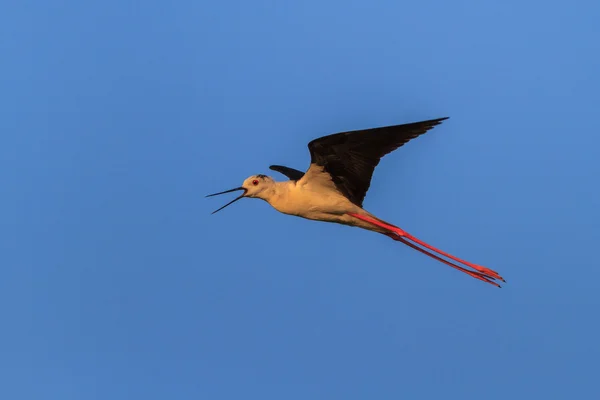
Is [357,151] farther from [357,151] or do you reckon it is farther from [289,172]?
[289,172]

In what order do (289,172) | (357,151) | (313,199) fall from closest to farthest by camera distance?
(357,151)
(313,199)
(289,172)

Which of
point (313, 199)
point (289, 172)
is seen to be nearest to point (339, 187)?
point (313, 199)

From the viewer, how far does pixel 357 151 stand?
41.2ft

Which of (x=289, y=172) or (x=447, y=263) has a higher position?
(x=289, y=172)

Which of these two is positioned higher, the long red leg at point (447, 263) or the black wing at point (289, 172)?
the black wing at point (289, 172)

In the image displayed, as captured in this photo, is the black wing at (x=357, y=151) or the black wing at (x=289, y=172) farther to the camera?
the black wing at (x=289, y=172)

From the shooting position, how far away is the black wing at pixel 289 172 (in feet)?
47.1

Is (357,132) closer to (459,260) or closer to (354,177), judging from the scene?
(354,177)

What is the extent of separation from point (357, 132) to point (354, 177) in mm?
1119

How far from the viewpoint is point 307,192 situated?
509 inches

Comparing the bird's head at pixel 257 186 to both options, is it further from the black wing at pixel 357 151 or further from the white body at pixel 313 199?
the black wing at pixel 357 151

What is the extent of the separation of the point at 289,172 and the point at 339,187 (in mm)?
1918

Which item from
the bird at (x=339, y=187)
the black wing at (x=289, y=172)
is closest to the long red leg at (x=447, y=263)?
the bird at (x=339, y=187)

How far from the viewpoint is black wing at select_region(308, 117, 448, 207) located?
39.2ft
